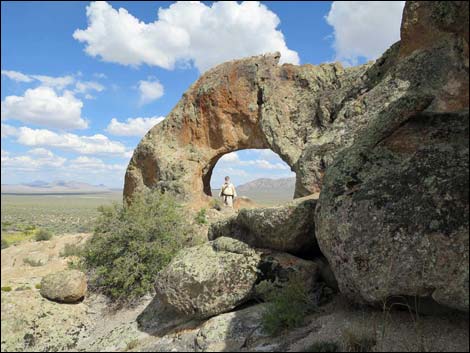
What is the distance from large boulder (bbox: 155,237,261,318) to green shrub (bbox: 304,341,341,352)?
98.6 inches

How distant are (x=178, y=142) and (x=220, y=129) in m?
2.33

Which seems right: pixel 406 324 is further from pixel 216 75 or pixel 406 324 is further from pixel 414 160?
pixel 216 75

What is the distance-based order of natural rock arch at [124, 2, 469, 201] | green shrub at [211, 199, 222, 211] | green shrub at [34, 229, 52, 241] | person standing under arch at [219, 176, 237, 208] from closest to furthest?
1. natural rock arch at [124, 2, 469, 201]
2. green shrub at [211, 199, 222, 211]
3. person standing under arch at [219, 176, 237, 208]
4. green shrub at [34, 229, 52, 241]

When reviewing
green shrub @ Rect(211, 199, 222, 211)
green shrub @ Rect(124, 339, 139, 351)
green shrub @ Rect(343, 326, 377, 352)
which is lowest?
green shrub @ Rect(124, 339, 139, 351)

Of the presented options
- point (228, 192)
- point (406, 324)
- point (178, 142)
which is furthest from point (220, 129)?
point (406, 324)

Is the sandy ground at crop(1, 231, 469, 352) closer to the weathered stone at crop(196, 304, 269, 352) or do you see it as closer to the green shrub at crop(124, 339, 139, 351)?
the green shrub at crop(124, 339, 139, 351)

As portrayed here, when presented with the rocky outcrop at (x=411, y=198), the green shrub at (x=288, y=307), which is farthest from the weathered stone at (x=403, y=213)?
the green shrub at (x=288, y=307)

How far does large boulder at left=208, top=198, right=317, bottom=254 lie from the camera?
795 cm

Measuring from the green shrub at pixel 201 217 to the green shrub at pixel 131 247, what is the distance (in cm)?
311

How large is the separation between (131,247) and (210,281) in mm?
4306

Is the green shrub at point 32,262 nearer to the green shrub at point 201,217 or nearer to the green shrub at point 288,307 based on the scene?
the green shrub at point 201,217

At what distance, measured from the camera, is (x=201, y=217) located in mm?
16469

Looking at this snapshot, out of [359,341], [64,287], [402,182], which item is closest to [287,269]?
[359,341]

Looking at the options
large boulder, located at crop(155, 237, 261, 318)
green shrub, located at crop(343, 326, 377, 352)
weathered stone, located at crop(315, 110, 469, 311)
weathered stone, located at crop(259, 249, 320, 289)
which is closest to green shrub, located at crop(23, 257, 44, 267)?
large boulder, located at crop(155, 237, 261, 318)
